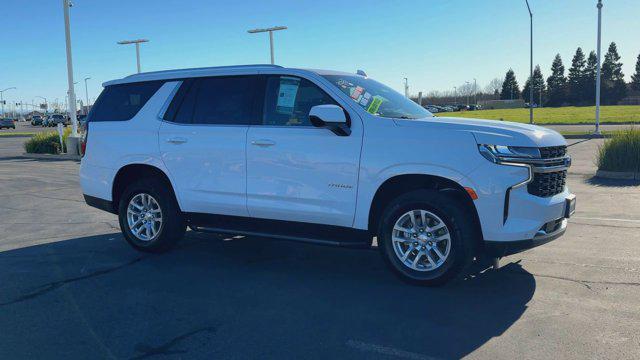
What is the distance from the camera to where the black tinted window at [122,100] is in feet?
21.5

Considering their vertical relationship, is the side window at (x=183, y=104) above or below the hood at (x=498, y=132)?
above

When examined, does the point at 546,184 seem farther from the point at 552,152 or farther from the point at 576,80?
the point at 576,80

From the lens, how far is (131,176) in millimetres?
6750

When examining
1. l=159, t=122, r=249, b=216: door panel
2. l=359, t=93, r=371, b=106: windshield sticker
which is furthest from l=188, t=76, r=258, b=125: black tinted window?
l=359, t=93, r=371, b=106: windshield sticker

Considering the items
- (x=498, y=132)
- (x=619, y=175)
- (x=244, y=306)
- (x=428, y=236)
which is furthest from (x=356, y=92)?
(x=619, y=175)

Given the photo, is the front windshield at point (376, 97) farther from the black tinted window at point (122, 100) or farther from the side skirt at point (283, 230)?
the black tinted window at point (122, 100)

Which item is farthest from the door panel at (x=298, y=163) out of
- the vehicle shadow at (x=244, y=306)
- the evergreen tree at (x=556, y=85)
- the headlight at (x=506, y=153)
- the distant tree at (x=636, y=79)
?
the distant tree at (x=636, y=79)

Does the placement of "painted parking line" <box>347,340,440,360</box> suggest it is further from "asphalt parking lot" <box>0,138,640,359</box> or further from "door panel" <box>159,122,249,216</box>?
"door panel" <box>159,122,249,216</box>

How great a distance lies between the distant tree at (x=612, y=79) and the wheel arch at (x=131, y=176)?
116 metres

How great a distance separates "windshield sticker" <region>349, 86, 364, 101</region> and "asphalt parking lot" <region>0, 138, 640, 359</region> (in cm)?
175

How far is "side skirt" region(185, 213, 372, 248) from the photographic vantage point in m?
5.26


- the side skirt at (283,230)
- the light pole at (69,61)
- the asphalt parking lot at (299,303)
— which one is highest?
the light pole at (69,61)

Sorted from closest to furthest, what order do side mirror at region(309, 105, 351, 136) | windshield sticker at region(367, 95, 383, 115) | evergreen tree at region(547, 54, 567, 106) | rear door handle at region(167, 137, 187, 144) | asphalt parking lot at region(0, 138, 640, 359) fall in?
asphalt parking lot at region(0, 138, 640, 359) → side mirror at region(309, 105, 351, 136) → windshield sticker at region(367, 95, 383, 115) → rear door handle at region(167, 137, 187, 144) → evergreen tree at region(547, 54, 567, 106)

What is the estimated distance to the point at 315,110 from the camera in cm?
506
